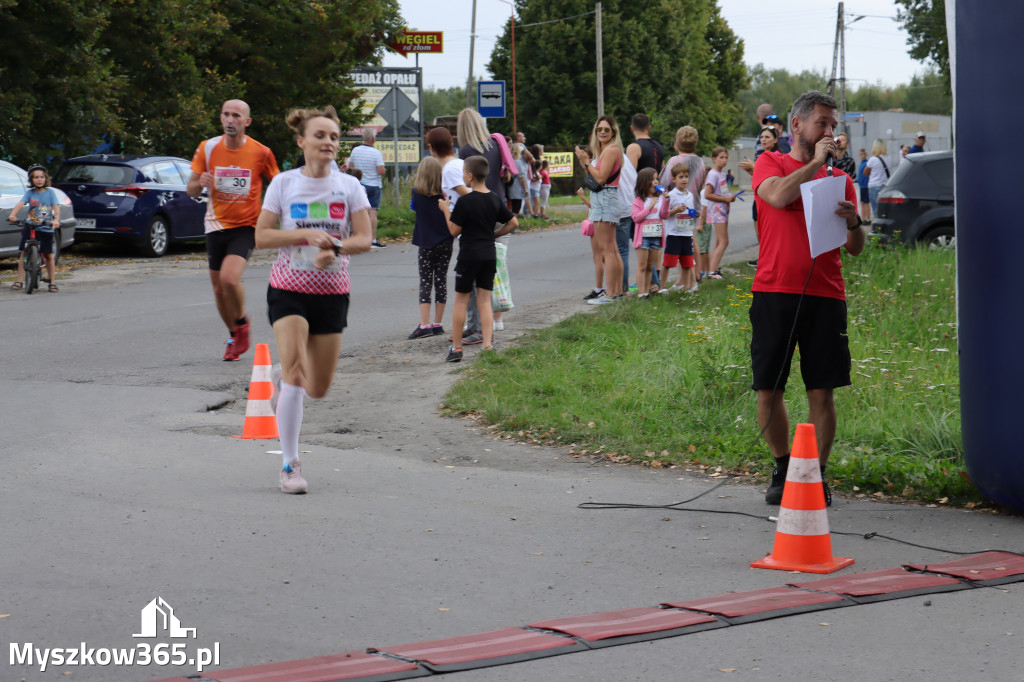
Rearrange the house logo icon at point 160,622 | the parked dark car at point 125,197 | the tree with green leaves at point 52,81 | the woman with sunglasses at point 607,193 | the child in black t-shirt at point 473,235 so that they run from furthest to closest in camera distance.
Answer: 1. the tree with green leaves at point 52,81
2. the parked dark car at point 125,197
3. the woman with sunglasses at point 607,193
4. the child in black t-shirt at point 473,235
5. the house logo icon at point 160,622

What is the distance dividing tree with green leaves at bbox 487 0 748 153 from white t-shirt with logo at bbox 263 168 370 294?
2072 inches

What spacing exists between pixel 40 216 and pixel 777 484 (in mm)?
11742

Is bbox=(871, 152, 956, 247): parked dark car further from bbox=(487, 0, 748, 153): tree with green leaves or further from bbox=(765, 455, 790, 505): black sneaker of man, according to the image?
A: bbox=(487, 0, 748, 153): tree with green leaves

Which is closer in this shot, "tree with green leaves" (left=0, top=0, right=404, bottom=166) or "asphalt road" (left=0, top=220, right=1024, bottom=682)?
"asphalt road" (left=0, top=220, right=1024, bottom=682)

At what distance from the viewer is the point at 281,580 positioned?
474 centimetres

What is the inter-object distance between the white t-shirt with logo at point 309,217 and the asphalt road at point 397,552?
1048 millimetres

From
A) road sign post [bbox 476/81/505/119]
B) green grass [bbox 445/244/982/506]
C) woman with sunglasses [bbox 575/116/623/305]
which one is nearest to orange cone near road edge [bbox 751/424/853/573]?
green grass [bbox 445/244/982/506]

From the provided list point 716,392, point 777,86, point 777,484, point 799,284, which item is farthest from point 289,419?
point 777,86

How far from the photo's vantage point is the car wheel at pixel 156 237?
19.9 metres

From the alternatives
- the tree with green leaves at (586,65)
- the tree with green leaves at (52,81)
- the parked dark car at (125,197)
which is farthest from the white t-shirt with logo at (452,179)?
the tree with green leaves at (586,65)

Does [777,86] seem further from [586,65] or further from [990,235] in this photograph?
[990,235]

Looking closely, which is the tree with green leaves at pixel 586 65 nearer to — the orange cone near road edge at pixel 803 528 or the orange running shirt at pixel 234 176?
the orange running shirt at pixel 234 176

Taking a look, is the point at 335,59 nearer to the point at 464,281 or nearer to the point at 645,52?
the point at 464,281

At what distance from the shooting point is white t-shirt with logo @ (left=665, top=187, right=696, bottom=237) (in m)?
13.0
